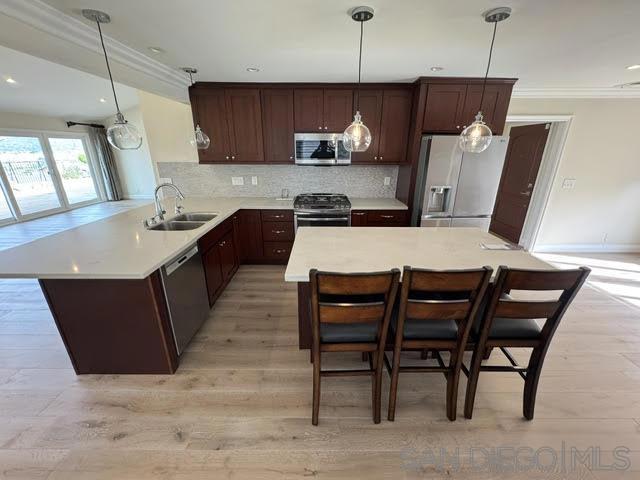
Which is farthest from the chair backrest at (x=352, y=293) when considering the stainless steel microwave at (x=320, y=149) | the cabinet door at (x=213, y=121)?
the cabinet door at (x=213, y=121)

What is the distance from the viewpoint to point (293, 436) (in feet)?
4.79

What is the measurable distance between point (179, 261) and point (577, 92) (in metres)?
5.13

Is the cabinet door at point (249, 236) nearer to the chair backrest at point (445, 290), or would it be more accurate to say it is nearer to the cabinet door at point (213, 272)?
the cabinet door at point (213, 272)

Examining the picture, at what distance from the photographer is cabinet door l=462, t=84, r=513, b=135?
295cm

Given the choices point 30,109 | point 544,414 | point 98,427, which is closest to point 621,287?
point 544,414

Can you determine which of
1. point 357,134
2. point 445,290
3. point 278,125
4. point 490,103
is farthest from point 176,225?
point 490,103

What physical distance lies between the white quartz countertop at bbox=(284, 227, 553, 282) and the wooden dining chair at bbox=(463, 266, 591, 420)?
31 centimetres

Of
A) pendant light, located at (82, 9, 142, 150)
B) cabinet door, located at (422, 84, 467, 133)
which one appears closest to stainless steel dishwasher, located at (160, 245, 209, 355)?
pendant light, located at (82, 9, 142, 150)

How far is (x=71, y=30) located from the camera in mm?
1610

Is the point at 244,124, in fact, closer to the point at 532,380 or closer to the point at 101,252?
the point at 101,252

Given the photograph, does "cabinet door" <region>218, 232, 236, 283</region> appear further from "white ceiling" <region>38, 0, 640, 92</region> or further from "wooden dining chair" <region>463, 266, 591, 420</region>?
"wooden dining chair" <region>463, 266, 591, 420</region>

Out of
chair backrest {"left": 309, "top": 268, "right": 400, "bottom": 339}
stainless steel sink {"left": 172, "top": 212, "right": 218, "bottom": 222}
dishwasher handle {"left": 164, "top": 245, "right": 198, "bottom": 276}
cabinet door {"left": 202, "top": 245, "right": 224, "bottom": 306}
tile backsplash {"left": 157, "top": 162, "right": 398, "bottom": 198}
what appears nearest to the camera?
chair backrest {"left": 309, "top": 268, "right": 400, "bottom": 339}

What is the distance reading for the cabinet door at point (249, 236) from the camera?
11.0 ft

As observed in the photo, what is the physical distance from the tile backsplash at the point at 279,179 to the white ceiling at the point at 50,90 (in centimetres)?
290
